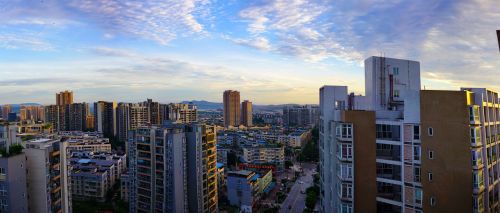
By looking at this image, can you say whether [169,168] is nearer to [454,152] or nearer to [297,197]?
[454,152]

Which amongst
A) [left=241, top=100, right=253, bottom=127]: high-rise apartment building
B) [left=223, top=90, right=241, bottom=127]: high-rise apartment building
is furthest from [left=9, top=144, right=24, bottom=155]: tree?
[left=241, top=100, right=253, bottom=127]: high-rise apartment building

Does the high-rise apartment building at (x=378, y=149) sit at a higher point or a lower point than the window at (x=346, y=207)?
higher

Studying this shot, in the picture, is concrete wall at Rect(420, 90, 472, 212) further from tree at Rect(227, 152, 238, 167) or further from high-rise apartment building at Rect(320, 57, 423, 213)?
tree at Rect(227, 152, 238, 167)

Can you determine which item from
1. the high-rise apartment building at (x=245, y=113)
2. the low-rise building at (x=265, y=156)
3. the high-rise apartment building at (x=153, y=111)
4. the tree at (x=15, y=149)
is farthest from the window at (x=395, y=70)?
the high-rise apartment building at (x=245, y=113)

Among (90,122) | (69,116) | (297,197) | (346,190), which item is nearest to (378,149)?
(346,190)

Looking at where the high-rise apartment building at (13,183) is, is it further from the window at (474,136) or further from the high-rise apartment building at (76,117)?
the high-rise apartment building at (76,117)

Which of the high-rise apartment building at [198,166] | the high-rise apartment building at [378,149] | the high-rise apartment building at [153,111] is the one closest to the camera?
the high-rise apartment building at [378,149]

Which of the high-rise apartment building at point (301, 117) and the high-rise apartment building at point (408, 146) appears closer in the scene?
the high-rise apartment building at point (408, 146)
